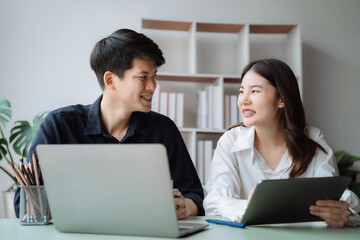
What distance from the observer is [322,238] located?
0.90 metres

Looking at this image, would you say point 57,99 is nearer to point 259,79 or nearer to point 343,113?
point 259,79

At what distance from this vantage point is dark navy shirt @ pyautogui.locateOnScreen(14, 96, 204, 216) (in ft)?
5.04

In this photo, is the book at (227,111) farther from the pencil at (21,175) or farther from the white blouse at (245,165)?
the pencil at (21,175)

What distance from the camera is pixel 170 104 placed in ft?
9.41

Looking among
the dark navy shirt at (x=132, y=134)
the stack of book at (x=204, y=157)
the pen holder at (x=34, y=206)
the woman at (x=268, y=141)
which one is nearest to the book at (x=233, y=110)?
the stack of book at (x=204, y=157)

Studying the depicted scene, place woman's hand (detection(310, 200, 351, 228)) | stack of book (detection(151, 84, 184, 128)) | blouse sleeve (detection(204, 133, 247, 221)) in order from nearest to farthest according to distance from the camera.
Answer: woman's hand (detection(310, 200, 351, 228)) < blouse sleeve (detection(204, 133, 247, 221)) < stack of book (detection(151, 84, 184, 128))

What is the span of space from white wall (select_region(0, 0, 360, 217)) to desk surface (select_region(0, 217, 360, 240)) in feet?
6.93

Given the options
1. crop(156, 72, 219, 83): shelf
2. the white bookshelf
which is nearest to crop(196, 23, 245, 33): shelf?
the white bookshelf

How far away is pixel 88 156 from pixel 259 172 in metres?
1.10

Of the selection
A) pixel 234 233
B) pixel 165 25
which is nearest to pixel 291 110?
pixel 234 233

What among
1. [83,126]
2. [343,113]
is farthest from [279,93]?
[343,113]

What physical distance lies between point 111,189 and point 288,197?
1.46 feet

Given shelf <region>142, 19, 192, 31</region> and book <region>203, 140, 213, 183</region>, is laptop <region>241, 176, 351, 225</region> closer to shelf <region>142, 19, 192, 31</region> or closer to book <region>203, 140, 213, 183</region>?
book <region>203, 140, 213, 183</region>

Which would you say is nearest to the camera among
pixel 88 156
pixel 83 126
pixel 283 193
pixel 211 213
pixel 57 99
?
pixel 88 156
